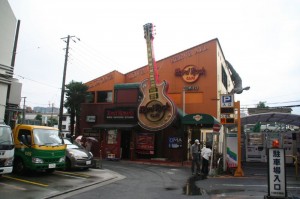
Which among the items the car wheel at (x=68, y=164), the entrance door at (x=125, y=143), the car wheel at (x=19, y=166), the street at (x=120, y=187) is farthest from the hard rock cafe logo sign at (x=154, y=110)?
the car wheel at (x=19, y=166)

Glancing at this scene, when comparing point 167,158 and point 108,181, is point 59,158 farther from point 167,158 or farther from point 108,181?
point 167,158

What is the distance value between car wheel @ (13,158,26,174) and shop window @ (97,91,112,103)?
16.4 meters

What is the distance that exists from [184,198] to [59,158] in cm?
659

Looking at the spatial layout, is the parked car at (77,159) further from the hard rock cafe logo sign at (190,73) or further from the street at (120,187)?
the hard rock cafe logo sign at (190,73)

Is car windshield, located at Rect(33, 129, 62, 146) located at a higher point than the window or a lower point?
lower

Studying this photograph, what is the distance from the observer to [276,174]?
9242mm

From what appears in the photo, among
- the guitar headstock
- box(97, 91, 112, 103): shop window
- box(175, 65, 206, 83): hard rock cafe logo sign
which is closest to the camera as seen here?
the guitar headstock

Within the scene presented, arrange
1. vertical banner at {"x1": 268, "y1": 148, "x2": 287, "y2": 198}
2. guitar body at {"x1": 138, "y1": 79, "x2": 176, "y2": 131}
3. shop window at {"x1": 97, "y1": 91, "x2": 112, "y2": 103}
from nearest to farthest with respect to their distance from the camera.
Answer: vertical banner at {"x1": 268, "y1": 148, "x2": 287, "y2": 198}
guitar body at {"x1": 138, "y1": 79, "x2": 176, "y2": 131}
shop window at {"x1": 97, "y1": 91, "x2": 112, "y2": 103}

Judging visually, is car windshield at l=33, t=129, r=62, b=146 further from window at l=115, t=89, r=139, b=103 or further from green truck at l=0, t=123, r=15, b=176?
window at l=115, t=89, r=139, b=103

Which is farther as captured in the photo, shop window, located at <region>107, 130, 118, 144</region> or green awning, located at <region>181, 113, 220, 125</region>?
shop window, located at <region>107, 130, 118, 144</region>

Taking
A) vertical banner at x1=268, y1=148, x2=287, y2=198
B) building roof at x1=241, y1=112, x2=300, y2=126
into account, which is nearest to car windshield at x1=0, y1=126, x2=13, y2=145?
vertical banner at x1=268, y1=148, x2=287, y2=198

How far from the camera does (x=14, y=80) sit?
48.1 ft

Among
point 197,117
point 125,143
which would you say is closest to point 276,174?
point 197,117

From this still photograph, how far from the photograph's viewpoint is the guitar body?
2331cm
